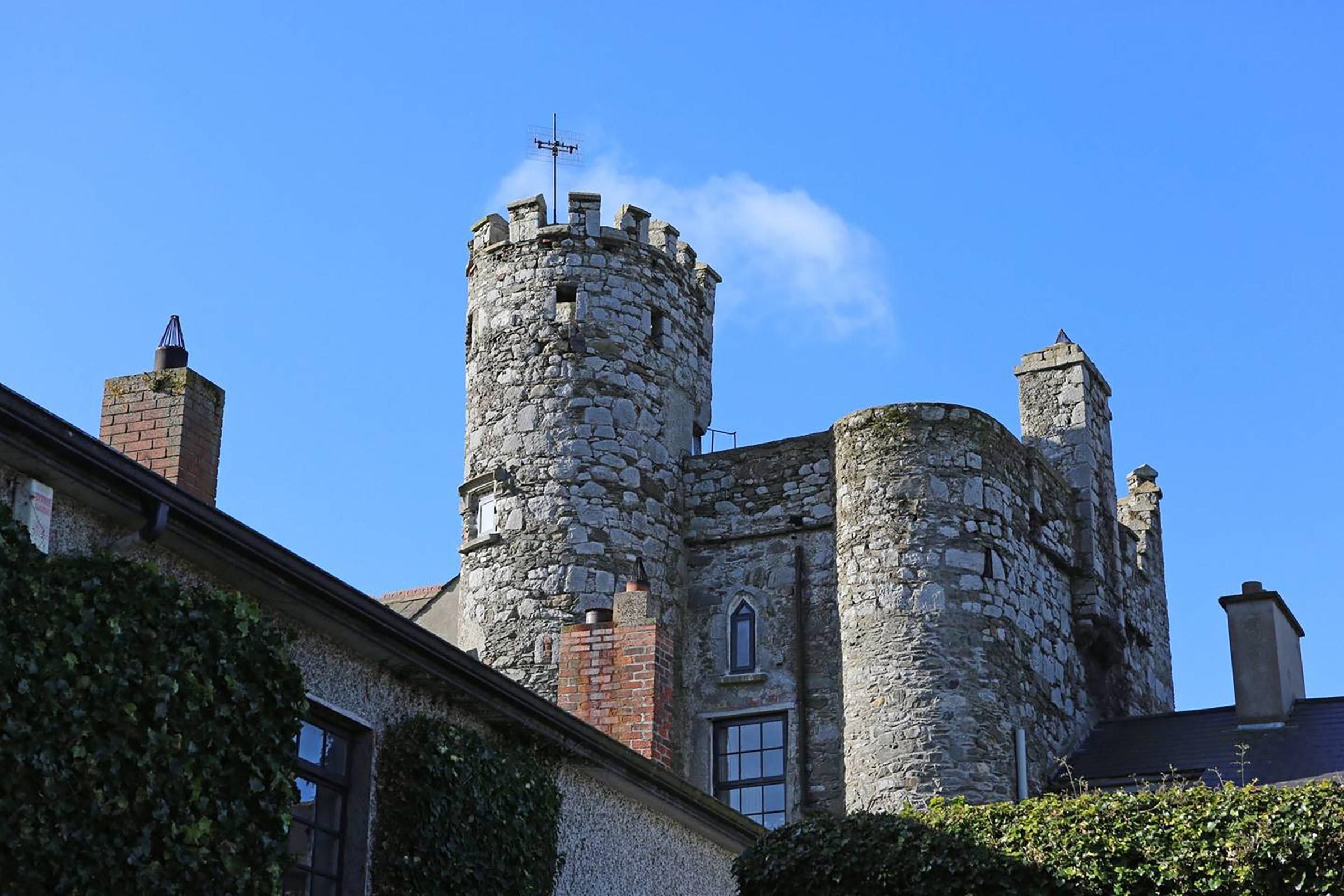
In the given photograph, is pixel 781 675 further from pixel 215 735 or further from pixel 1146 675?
pixel 215 735

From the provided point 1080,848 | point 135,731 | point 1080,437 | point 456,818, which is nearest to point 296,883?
point 456,818

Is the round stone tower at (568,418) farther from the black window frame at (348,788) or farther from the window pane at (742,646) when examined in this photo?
the black window frame at (348,788)

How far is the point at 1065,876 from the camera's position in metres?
14.2

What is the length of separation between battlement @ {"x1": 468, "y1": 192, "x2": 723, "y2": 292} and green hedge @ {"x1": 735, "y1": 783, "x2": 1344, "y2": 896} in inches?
430

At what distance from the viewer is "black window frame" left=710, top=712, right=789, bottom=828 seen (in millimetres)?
22234

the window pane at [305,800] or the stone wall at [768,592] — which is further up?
the stone wall at [768,592]

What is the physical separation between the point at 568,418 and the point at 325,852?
1223 cm

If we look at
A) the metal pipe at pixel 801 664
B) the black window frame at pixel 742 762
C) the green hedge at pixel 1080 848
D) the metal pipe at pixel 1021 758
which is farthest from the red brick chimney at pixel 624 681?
the metal pipe at pixel 1021 758

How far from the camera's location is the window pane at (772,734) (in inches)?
892

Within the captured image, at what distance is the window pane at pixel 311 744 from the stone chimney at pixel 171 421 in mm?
2407

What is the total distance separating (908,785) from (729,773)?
8.54 ft

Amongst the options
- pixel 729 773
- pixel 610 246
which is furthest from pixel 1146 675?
pixel 610 246

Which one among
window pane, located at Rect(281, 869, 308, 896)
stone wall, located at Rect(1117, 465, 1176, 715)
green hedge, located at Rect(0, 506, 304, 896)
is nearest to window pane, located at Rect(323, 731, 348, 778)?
window pane, located at Rect(281, 869, 308, 896)

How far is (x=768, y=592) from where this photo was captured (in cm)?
2342
